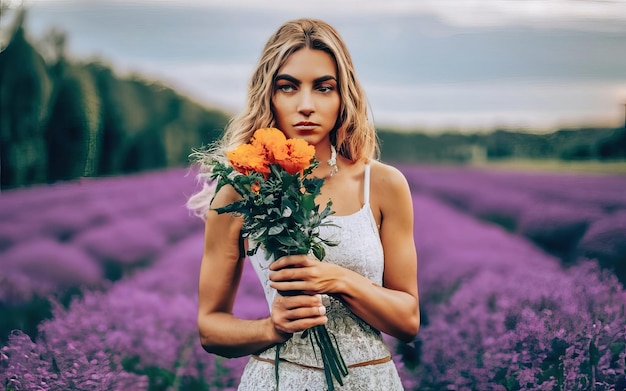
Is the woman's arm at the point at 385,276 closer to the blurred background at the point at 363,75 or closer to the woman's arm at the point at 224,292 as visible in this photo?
the woman's arm at the point at 224,292

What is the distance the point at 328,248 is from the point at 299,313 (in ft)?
0.73

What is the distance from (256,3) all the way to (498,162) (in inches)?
58.7

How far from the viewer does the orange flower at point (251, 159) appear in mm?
1484

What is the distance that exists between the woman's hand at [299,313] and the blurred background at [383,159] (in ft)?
5.75

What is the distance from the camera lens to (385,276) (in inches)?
69.7

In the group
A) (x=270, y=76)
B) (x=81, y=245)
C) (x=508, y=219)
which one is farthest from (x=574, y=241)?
(x=81, y=245)

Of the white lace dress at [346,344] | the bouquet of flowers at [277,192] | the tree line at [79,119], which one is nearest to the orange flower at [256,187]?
the bouquet of flowers at [277,192]

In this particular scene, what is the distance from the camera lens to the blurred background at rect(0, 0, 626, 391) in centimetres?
326

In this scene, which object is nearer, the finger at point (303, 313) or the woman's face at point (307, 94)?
the finger at point (303, 313)

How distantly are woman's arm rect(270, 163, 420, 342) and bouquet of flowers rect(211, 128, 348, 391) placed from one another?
64 millimetres

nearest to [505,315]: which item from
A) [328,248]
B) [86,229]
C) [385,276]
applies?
[385,276]

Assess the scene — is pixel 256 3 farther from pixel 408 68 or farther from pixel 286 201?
pixel 286 201

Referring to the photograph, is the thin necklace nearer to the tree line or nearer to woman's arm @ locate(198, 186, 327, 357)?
woman's arm @ locate(198, 186, 327, 357)

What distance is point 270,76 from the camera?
1765mm
